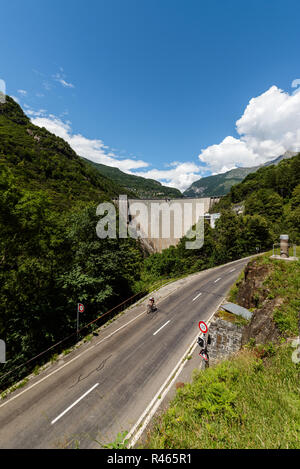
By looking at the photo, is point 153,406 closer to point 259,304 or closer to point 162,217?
point 259,304

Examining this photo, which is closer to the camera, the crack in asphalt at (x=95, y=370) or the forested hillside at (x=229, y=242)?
the crack in asphalt at (x=95, y=370)

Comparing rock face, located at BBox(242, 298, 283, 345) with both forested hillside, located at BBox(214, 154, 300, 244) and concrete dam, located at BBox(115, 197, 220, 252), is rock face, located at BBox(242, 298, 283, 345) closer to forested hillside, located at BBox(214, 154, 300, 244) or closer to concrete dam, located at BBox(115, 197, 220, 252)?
forested hillside, located at BBox(214, 154, 300, 244)

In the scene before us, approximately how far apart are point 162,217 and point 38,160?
46.2 m

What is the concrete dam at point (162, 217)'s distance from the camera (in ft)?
218

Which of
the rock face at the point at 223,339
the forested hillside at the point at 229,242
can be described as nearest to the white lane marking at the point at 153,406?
the rock face at the point at 223,339

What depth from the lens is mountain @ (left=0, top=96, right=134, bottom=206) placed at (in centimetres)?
4544

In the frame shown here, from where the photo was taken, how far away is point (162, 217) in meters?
71.6

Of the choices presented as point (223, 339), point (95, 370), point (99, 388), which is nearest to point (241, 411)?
point (223, 339)

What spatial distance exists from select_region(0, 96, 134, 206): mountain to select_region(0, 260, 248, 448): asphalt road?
3706 centimetres

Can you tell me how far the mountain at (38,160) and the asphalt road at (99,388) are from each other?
1459 inches

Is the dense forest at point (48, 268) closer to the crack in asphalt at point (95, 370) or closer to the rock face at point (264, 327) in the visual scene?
the crack in asphalt at point (95, 370)

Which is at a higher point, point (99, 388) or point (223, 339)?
point (223, 339)

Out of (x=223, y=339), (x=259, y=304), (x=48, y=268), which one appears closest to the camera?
(x=223, y=339)

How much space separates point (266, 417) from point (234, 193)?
85.7 meters
